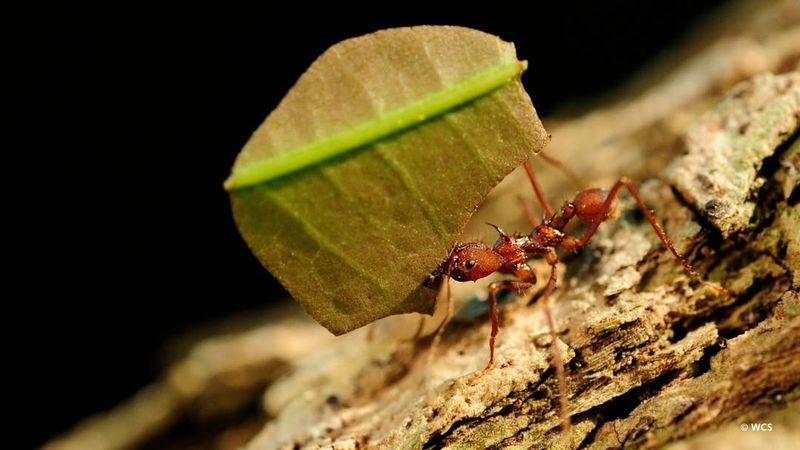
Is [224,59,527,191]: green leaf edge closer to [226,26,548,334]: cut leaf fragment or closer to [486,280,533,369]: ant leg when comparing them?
[226,26,548,334]: cut leaf fragment

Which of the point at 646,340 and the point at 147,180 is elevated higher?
the point at 147,180

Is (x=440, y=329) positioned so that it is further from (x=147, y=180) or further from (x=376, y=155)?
(x=147, y=180)

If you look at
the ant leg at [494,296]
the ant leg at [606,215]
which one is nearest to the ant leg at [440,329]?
the ant leg at [494,296]

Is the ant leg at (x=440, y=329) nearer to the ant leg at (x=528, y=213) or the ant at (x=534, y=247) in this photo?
the ant at (x=534, y=247)

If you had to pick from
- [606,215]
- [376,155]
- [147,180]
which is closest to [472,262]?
[606,215]

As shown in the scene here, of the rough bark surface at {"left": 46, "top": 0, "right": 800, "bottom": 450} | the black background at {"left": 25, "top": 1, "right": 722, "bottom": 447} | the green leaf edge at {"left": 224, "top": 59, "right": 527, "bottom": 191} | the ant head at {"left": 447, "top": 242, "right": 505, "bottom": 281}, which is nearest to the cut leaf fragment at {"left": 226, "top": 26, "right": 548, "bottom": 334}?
the green leaf edge at {"left": 224, "top": 59, "right": 527, "bottom": 191}

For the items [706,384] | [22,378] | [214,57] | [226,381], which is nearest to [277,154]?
[706,384]

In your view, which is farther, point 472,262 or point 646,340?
point 472,262
